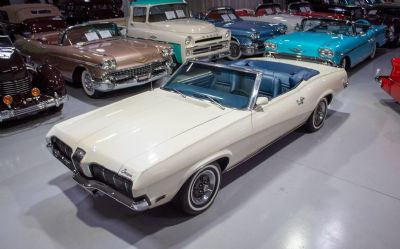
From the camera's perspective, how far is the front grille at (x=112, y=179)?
2506mm

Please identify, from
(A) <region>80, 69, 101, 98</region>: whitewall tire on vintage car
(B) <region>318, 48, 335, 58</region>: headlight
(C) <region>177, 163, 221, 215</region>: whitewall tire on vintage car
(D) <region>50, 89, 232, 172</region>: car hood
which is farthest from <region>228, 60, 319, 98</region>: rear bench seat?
(A) <region>80, 69, 101, 98</region>: whitewall tire on vintage car

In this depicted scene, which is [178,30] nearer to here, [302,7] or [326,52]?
[326,52]

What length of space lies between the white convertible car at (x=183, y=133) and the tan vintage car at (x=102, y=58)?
2.13 m

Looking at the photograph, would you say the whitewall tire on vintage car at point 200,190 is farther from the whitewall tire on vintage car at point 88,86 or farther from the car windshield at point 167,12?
the car windshield at point 167,12

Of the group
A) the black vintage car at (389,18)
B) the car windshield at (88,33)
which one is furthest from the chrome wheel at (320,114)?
the black vintage car at (389,18)

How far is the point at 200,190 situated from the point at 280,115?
1.23 meters

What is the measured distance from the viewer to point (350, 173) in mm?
3650

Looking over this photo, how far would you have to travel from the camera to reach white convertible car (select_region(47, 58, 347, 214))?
2580 millimetres

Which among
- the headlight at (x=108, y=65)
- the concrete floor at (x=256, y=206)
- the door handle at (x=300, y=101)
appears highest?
the headlight at (x=108, y=65)

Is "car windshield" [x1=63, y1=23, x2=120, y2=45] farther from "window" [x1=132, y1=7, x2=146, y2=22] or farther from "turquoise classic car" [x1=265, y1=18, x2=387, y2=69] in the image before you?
"turquoise classic car" [x1=265, y1=18, x2=387, y2=69]

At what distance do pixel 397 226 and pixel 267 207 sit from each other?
109 cm

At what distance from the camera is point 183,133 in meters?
2.86

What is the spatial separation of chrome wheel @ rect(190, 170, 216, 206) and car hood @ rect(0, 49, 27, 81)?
3590 mm

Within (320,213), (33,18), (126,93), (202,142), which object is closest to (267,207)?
(320,213)
